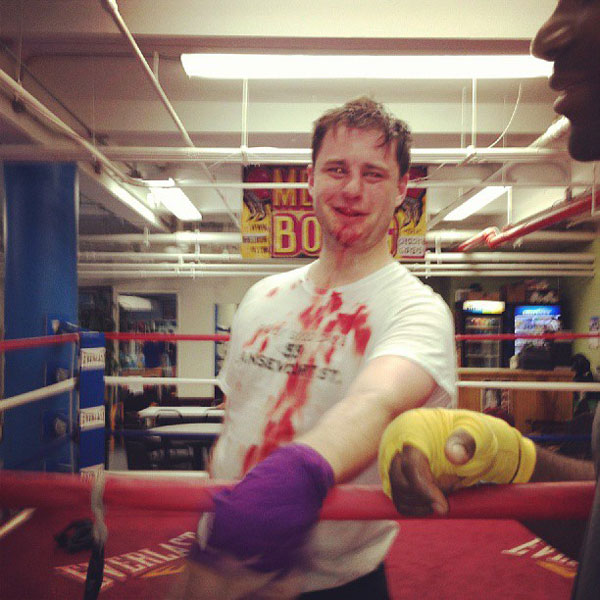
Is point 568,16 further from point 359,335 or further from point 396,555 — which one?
point 396,555

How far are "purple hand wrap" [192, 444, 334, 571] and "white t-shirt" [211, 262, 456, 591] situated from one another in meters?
0.31

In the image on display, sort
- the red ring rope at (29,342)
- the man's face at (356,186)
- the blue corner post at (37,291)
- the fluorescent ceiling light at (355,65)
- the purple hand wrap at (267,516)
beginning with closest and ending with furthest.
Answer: the purple hand wrap at (267,516) → the man's face at (356,186) → the red ring rope at (29,342) → the fluorescent ceiling light at (355,65) → the blue corner post at (37,291)

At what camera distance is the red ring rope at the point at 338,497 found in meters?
0.67

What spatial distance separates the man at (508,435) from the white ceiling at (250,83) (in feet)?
10.3

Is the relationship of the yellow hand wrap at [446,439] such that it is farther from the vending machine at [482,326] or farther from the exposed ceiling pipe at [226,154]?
the vending machine at [482,326]

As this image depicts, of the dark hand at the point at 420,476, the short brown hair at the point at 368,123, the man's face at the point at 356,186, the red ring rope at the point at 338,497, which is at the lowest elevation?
the red ring rope at the point at 338,497

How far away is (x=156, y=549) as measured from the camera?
8.77ft

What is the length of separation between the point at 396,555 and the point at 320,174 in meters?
2.22

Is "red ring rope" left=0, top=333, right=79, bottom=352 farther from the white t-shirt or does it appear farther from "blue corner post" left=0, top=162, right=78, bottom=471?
the white t-shirt

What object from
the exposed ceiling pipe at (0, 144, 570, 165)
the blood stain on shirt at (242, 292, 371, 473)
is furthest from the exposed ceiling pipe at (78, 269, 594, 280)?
the blood stain on shirt at (242, 292, 371, 473)

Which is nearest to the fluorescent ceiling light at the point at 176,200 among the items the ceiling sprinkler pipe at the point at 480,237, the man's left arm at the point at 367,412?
the ceiling sprinkler pipe at the point at 480,237

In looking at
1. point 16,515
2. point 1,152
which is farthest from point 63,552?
point 1,152

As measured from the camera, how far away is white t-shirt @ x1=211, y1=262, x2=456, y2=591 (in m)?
0.89

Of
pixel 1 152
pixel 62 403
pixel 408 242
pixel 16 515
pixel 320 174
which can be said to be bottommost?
pixel 16 515
